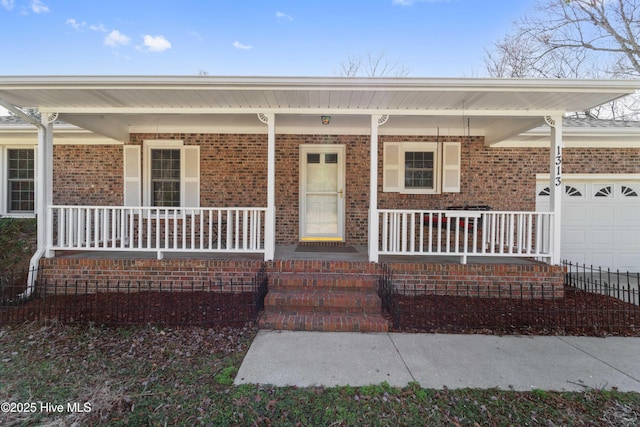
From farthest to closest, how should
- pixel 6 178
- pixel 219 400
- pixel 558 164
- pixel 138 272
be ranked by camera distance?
pixel 6 178 → pixel 138 272 → pixel 558 164 → pixel 219 400

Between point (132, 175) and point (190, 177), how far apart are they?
1.23 metres

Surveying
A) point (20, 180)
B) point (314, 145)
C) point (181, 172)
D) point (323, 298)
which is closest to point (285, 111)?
point (314, 145)

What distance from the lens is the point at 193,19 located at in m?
11.9

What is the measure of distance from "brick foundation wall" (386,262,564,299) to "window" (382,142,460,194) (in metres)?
2.52

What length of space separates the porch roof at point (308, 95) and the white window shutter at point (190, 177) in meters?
1.75

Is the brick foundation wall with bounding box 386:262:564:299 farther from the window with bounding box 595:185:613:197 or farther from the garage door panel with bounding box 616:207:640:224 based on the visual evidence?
the garage door panel with bounding box 616:207:640:224

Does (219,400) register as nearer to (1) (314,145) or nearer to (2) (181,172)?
(1) (314,145)

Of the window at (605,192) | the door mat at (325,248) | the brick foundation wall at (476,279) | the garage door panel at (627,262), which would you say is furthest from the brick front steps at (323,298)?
the garage door panel at (627,262)

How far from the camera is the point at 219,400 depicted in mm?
2568

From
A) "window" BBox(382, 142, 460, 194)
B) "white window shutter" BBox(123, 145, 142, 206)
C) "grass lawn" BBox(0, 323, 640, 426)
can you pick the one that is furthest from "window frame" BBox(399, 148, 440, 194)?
"white window shutter" BBox(123, 145, 142, 206)

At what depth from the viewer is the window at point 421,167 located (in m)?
7.30

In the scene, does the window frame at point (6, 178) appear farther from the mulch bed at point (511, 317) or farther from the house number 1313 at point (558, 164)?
the house number 1313 at point (558, 164)

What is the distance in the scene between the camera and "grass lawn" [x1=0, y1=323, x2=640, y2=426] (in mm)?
2365

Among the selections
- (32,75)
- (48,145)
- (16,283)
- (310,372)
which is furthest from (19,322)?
(310,372)
